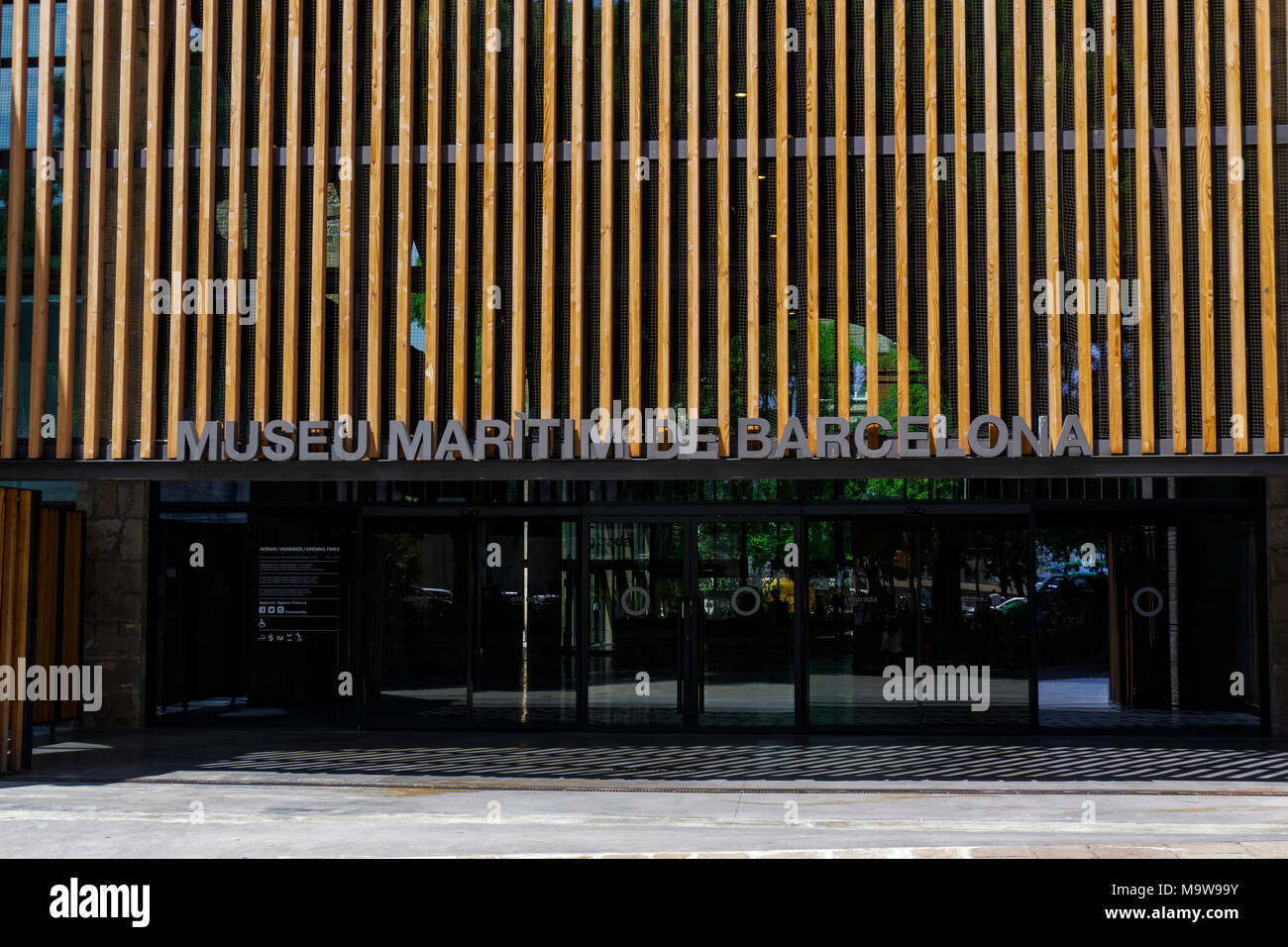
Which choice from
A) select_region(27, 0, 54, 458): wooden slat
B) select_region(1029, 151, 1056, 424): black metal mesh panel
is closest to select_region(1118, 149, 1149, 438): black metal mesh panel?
select_region(1029, 151, 1056, 424): black metal mesh panel

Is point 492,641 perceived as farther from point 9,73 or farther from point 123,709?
point 9,73

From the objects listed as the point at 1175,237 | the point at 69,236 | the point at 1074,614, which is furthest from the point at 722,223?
the point at 69,236

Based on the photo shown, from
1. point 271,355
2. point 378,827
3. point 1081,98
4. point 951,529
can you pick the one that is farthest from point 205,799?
point 1081,98

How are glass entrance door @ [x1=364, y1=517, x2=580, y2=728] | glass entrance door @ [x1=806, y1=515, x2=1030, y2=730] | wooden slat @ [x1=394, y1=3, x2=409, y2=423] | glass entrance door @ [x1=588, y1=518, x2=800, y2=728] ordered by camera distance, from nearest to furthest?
wooden slat @ [x1=394, y1=3, x2=409, y2=423] → glass entrance door @ [x1=806, y1=515, x2=1030, y2=730] → glass entrance door @ [x1=588, y1=518, x2=800, y2=728] → glass entrance door @ [x1=364, y1=517, x2=580, y2=728]

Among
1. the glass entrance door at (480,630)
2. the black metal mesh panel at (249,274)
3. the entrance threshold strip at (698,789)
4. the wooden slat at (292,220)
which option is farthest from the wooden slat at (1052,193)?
the black metal mesh panel at (249,274)

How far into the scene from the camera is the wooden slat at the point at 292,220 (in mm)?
15078

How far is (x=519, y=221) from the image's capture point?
1502cm

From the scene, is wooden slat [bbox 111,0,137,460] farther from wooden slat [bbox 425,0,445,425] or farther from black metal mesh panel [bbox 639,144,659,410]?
black metal mesh panel [bbox 639,144,659,410]

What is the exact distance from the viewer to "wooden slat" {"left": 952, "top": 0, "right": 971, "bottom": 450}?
14234mm

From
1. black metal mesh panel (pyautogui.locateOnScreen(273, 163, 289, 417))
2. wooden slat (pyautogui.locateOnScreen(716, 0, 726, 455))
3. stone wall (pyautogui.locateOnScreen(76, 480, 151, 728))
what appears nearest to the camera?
wooden slat (pyautogui.locateOnScreen(716, 0, 726, 455))

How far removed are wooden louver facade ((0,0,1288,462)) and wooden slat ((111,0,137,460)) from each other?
44mm

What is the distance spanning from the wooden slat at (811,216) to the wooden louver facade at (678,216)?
0.04m

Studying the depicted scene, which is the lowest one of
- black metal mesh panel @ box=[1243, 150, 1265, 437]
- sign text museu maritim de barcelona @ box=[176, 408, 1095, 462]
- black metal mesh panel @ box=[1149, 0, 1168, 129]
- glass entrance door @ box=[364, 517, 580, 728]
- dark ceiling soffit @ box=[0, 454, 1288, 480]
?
glass entrance door @ box=[364, 517, 580, 728]

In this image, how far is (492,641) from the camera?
17.6 meters
